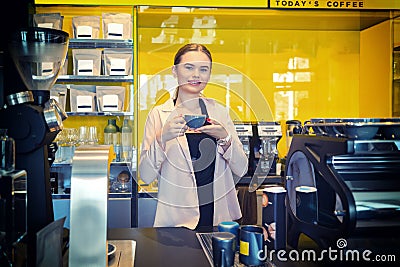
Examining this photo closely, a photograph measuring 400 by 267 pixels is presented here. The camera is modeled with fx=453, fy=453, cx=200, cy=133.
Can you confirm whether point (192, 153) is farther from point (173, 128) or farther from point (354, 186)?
point (354, 186)

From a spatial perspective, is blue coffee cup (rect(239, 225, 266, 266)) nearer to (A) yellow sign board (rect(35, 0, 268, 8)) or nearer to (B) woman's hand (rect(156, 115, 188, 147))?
(B) woman's hand (rect(156, 115, 188, 147))

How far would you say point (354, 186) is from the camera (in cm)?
130


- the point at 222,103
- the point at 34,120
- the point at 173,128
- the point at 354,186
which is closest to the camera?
the point at 34,120

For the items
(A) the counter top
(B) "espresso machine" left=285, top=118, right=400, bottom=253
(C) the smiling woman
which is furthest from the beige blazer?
(B) "espresso machine" left=285, top=118, right=400, bottom=253

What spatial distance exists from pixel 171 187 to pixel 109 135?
1713mm

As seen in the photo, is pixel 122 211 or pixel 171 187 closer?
pixel 171 187

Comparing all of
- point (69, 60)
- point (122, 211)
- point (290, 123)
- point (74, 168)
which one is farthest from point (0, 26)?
point (74, 168)

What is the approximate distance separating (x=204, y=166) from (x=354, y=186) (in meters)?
0.81

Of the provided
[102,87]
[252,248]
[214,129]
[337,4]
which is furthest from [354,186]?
[337,4]

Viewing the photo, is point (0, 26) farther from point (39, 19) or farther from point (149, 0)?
point (149, 0)

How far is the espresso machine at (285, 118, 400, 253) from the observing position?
48.1 inches

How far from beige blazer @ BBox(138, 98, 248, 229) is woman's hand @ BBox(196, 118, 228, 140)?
0.10 m

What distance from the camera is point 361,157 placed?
4.29ft

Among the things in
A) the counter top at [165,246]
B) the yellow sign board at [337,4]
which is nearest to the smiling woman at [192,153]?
the counter top at [165,246]
